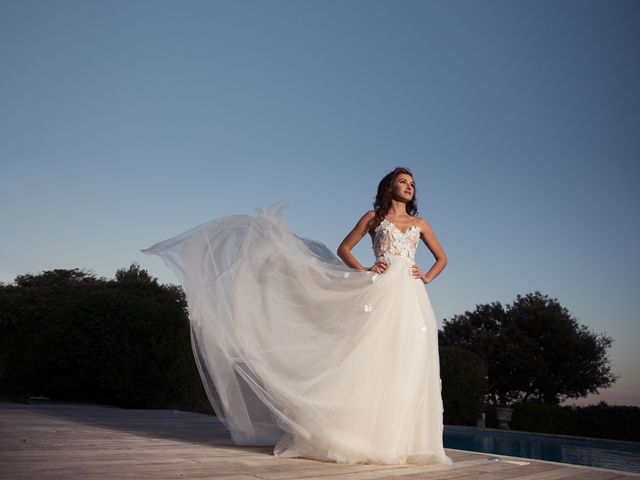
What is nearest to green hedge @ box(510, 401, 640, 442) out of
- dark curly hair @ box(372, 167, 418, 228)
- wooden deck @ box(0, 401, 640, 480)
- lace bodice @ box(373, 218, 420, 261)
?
wooden deck @ box(0, 401, 640, 480)

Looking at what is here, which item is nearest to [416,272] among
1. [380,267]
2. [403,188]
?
[380,267]

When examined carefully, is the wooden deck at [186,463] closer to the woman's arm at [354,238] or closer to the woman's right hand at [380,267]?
the woman's right hand at [380,267]

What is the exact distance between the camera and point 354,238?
4734 mm

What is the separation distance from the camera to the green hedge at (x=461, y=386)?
59.0 ft

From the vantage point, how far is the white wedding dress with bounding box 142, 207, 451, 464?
382 centimetres

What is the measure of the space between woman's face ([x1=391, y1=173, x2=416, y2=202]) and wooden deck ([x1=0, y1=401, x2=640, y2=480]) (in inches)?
84.6

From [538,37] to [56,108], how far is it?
13.0 metres

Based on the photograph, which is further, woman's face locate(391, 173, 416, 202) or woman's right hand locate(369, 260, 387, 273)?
woman's face locate(391, 173, 416, 202)

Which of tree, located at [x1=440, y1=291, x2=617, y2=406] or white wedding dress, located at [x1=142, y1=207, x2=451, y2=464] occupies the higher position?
tree, located at [x1=440, y1=291, x2=617, y2=406]

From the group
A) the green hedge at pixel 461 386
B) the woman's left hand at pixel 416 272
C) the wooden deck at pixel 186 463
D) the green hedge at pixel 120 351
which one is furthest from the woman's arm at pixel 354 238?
the green hedge at pixel 461 386

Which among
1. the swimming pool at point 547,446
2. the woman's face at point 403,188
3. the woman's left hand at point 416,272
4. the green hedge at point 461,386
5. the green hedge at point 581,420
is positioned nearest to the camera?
the woman's left hand at point 416,272

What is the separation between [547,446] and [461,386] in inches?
133

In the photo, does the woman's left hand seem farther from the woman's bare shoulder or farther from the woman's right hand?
the woman's bare shoulder

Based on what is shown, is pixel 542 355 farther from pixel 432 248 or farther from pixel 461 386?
pixel 432 248
